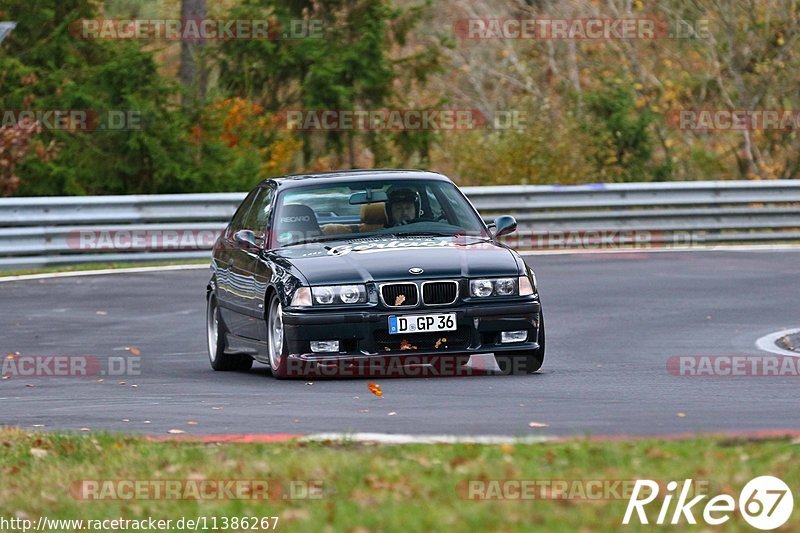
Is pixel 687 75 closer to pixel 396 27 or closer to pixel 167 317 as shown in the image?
pixel 396 27

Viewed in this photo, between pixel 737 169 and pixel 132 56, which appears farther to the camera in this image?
pixel 737 169

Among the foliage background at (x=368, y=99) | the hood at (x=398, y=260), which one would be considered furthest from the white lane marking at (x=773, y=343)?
the foliage background at (x=368, y=99)

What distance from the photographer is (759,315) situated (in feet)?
57.5

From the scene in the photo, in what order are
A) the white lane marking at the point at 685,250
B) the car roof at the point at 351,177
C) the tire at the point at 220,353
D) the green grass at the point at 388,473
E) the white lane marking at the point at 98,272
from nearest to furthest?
the green grass at the point at 388,473 → the car roof at the point at 351,177 → the tire at the point at 220,353 → the white lane marking at the point at 98,272 → the white lane marking at the point at 685,250

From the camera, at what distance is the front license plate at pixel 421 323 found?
39.8ft

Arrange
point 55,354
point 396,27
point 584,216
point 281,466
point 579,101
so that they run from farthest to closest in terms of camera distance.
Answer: point 396,27
point 579,101
point 584,216
point 55,354
point 281,466

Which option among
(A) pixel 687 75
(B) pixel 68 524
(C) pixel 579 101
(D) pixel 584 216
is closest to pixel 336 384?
(B) pixel 68 524

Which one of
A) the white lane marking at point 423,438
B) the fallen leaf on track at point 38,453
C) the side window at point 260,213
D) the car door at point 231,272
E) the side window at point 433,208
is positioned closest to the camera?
the white lane marking at point 423,438

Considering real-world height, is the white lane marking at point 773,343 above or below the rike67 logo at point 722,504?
below

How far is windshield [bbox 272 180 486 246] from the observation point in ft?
43.9

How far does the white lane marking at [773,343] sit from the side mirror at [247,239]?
4.42 m

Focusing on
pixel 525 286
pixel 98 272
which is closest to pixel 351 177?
pixel 525 286

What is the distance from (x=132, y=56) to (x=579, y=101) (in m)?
8.56

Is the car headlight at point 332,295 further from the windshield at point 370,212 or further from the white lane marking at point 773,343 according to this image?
the white lane marking at point 773,343
